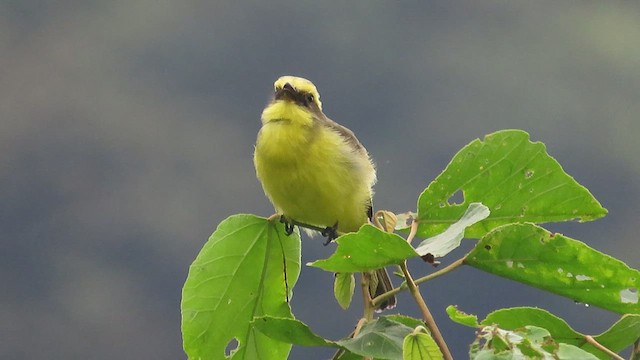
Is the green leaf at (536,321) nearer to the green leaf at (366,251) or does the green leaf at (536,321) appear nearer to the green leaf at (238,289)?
the green leaf at (366,251)

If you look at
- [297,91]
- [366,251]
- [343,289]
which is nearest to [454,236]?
[366,251]

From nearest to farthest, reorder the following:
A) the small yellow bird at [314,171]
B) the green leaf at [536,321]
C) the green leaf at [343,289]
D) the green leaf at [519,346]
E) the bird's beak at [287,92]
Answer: the green leaf at [519,346] < the green leaf at [536,321] < the green leaf at [343,289] < the small yellow bird at [314,171] < the bird's beak at [287,92]

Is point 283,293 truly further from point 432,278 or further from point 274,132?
point 274,132

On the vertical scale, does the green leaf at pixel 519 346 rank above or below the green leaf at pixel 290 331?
below

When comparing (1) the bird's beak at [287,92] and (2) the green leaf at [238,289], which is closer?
(2) the green leaf at [238,289]

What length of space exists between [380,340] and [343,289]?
391 mm

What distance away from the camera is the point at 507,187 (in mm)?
1493

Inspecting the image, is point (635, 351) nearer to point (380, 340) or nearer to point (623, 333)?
point (623, 333)

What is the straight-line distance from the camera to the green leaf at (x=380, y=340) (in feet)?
4.05

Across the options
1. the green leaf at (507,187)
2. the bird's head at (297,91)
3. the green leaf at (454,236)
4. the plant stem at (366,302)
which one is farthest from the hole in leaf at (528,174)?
the bird's head at (297,91)

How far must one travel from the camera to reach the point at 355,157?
2463 millimetres

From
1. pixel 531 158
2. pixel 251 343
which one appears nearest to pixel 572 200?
pixel 531 158

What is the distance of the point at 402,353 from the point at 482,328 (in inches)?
4.1

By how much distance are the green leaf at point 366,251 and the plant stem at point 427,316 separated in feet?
0.08
